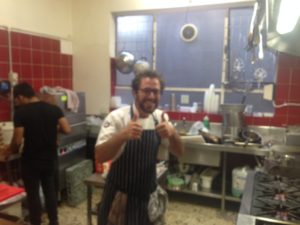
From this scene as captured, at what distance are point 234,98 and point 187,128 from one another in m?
0.62

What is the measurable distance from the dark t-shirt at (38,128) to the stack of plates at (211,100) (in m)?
1.62

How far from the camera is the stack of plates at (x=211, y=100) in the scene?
3.22m

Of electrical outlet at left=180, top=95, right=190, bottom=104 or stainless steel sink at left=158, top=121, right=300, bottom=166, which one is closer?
stainless steel sink at left=158, top=121, right=300, bottom=166

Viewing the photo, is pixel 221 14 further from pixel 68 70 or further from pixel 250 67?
pixel 68 70

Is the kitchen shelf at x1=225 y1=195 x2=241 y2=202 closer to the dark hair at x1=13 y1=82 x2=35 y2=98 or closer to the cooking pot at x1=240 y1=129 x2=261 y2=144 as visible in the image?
the cooking pot at x1=240 y1=129 x2=261 y2=144

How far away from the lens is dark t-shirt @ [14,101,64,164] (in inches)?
86.2

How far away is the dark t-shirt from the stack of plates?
63.7 inches

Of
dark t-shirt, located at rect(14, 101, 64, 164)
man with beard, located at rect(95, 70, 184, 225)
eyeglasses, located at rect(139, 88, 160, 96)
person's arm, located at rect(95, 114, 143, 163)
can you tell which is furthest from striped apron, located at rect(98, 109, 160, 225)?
dark t-shirt, located at rect(14, 101, 64, 164)

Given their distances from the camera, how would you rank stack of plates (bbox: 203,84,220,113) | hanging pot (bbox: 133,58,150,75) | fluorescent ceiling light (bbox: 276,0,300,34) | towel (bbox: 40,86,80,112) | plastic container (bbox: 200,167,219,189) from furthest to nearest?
hanging pot (bbox: 133,58,150,75), stack of plates (bbox: 203,84,220,113), plastic container (bbox: 200,167,219,189), towel (bbox: 40,86,80,112), fluorescent ceiling light (bbox: 276,0,300,34)

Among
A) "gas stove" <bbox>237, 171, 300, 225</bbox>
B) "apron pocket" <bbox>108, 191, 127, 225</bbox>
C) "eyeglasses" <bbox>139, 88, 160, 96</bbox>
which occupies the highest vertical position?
"eyeglasses" <bbox>139, 88, 160, 96</bbox>

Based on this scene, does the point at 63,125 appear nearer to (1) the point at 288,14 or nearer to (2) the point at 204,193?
(2) the point at 204,193

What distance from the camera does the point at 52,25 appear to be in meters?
3.42

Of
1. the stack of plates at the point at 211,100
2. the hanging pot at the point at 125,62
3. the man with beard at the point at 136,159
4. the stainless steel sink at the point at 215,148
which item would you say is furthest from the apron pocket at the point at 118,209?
the hanging pot at the point at 125,62

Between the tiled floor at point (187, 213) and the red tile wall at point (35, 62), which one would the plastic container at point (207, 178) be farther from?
the red tile wall at point (35, 62)
